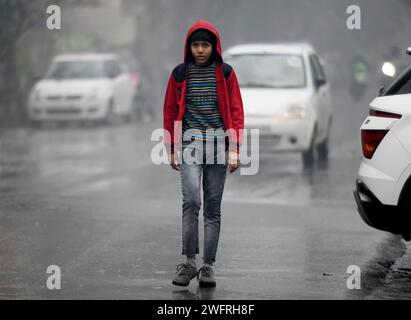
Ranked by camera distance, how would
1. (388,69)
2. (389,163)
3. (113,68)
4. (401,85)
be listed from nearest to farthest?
(389,163) < (401,85) < (388,69) < (113,68)

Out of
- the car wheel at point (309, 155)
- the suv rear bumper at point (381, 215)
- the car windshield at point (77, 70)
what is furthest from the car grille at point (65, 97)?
the suv rear bumper at point (381, 215)

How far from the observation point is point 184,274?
28.8ft

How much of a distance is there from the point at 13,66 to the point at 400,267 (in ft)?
77.8

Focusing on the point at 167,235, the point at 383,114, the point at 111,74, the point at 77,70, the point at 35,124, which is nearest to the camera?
the point at 383,114

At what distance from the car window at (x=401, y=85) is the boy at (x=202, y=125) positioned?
1316mm

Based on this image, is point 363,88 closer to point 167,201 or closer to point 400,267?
point 167,201

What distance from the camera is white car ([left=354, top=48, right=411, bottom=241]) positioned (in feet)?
29.5

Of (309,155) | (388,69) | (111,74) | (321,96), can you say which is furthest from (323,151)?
(111,74)

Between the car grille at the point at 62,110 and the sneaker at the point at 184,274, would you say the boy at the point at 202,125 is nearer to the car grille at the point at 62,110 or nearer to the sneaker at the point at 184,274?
the sneaker at the point at 184,274

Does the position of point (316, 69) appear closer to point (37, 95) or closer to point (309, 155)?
point (309, 155)

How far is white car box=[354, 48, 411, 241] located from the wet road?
457mm

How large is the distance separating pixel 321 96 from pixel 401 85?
33.8 feet

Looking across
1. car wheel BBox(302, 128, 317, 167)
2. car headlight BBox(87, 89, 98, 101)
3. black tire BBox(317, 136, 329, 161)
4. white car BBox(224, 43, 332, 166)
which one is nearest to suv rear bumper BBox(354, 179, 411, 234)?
white car BBox(224, 43, 332, 166)

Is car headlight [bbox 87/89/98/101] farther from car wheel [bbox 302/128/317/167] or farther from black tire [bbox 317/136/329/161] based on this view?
car wheel [bbox 302/128/317/167]
